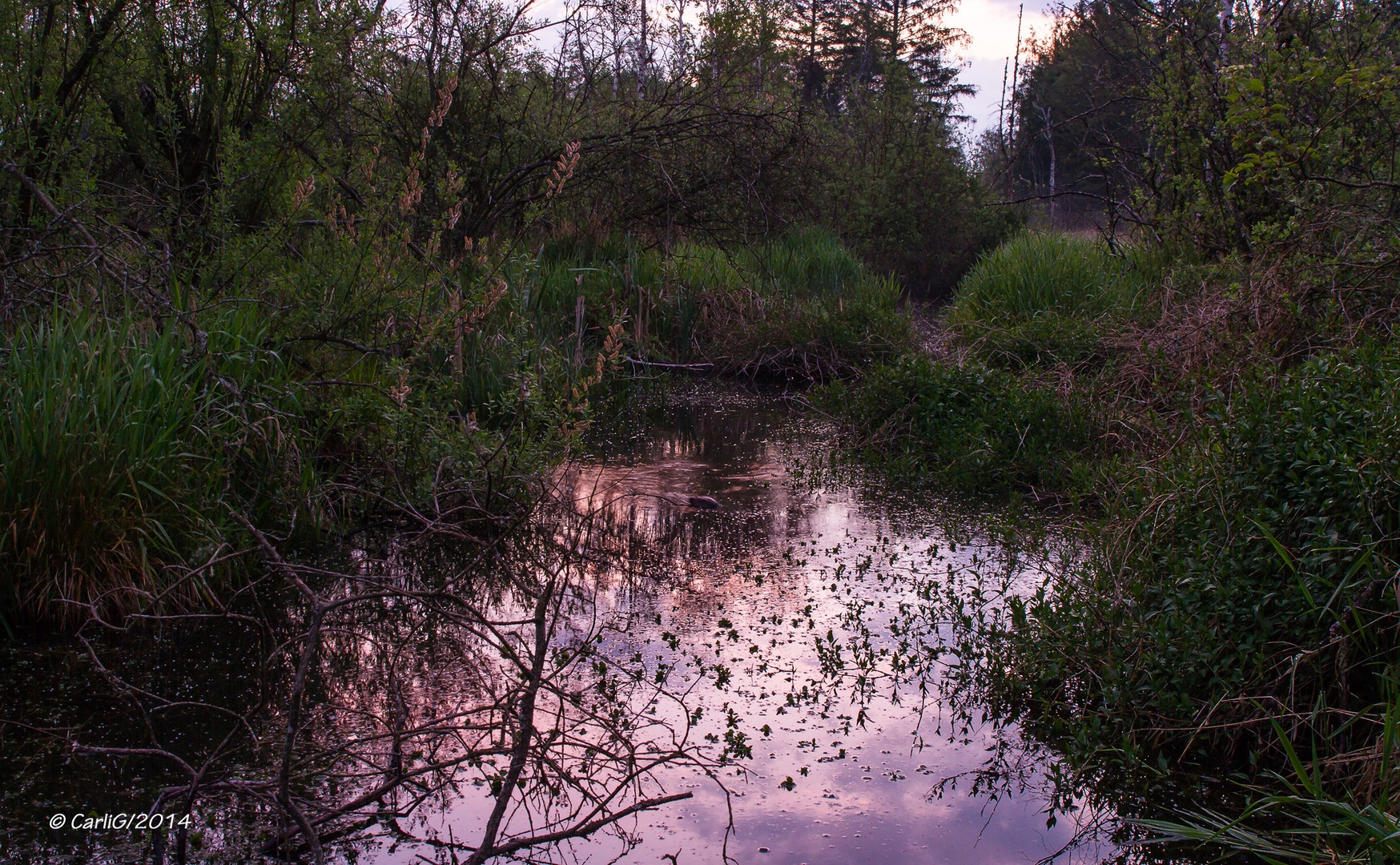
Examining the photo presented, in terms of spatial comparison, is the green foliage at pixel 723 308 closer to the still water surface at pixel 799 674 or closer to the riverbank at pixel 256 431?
the riverbank at pixel 256 431

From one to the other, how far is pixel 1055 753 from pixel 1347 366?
1713 millimetres

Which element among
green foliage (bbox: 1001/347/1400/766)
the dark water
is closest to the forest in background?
green foliage (bbox: 1001/347/1400/766)

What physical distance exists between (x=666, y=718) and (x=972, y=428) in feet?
13.2

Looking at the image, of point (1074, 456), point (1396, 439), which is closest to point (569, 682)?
point (1396, 439)

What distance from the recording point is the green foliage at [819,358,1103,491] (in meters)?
6.07

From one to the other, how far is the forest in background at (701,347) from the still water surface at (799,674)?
0.33m

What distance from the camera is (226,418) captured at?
4.39 m

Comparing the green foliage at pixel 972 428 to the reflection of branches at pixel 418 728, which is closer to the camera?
the reflection of branches at pixel 418 728

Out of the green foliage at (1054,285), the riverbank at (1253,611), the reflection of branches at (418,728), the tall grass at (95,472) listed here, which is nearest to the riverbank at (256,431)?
the tall grass at (95,472)

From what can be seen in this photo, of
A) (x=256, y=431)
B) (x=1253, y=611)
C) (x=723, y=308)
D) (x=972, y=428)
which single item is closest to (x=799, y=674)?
(x=1253, y=611)

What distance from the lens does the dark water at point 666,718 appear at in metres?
2.60

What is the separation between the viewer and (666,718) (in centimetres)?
320

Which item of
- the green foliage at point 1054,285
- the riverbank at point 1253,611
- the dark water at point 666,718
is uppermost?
the green foliage at point 1054,285

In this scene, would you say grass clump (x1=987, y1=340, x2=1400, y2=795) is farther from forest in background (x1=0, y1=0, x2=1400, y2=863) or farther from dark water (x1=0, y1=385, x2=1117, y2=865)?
dark water (x1=0, y1=385, x2=1117, y2=865)
